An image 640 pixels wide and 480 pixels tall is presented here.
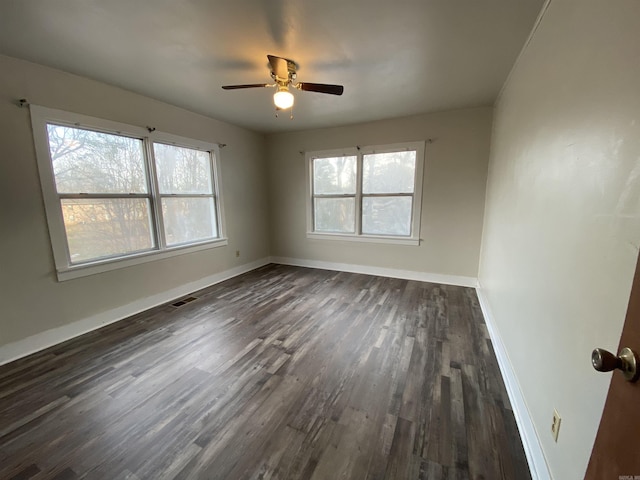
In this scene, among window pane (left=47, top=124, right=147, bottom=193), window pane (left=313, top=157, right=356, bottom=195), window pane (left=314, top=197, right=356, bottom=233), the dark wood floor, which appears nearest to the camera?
the dark wood floor

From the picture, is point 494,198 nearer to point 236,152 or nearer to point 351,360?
point 351,360

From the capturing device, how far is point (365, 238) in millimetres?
4496

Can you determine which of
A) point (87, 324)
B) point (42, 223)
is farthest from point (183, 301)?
point (42, 223)

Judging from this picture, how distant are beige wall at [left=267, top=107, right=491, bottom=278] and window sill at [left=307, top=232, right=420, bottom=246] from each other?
0.08 metres

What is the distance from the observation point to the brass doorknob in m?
0.57

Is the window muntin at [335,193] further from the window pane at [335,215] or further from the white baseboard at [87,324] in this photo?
the white baseboard at [87,324]

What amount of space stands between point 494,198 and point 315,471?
3.11m

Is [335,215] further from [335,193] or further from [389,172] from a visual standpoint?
[389,172]

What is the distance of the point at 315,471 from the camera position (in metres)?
1.32

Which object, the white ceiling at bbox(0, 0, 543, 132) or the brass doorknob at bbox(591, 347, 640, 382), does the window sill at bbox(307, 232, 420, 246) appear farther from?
the brass doorknob at bbox(591, 347, 640, 382)

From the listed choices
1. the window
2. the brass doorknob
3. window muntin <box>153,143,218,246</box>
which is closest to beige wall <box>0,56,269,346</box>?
A: window muntin <box>153,143,218,246</box>

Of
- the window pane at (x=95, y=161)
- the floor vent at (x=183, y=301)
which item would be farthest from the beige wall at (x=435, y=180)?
the window pane at (x=95, y=161)

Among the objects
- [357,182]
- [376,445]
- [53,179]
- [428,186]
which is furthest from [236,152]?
[376,445]

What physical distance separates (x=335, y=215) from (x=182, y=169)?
2518 millimetres
